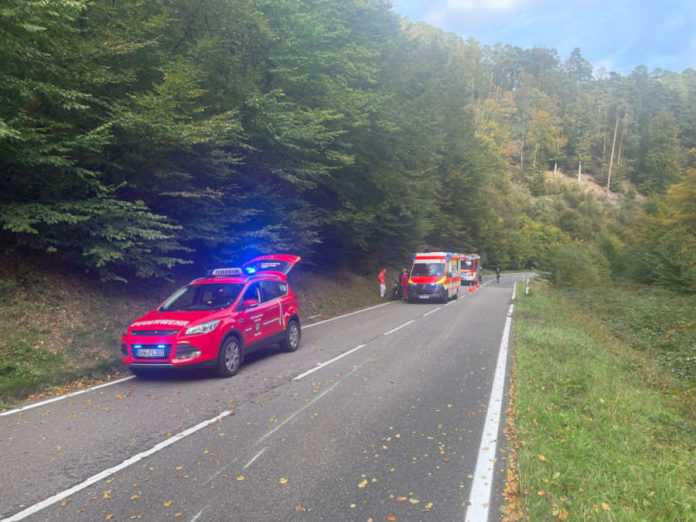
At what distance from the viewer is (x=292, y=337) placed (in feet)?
35.0

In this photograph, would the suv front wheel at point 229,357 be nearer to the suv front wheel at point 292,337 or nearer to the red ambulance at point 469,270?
the suv front wheel at point 292,337

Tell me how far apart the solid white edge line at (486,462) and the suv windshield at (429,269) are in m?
15.6

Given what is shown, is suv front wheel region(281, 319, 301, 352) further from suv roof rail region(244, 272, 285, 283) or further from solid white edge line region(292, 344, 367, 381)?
solid white edge line region(292, 344, 367, 381)

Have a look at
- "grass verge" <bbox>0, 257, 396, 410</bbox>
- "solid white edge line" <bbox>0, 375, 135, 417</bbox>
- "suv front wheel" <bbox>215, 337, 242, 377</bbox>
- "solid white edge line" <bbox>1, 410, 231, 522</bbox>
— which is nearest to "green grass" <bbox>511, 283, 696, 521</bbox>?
"solid white edge line" <bbox>1, 410, 231, 522</bbox>

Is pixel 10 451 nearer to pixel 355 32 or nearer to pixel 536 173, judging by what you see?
pixel 355 32

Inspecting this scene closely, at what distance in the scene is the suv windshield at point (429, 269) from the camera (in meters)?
23.2

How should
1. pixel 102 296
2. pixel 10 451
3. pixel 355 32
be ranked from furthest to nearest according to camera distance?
1. pixel 355 32
2. pixel 102 296
3. pixel 10 451

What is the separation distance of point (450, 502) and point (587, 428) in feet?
8.01

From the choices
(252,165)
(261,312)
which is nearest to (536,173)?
(252,165)

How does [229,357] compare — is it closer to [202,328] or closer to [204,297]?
[202,328]

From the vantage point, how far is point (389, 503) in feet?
12.4

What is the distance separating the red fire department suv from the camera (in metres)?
7.61

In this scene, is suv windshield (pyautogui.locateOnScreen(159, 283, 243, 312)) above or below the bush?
below

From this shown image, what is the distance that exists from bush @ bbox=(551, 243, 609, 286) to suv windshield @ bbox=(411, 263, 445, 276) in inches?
543
